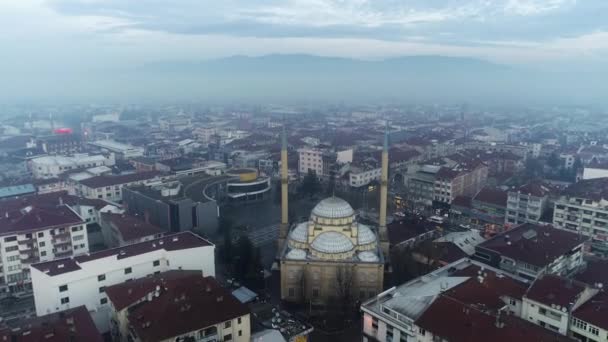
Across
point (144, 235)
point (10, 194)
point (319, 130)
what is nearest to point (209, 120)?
point (319, 130)

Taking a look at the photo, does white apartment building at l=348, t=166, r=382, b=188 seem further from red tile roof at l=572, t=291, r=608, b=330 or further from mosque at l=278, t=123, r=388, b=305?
red tile roof at l=572, t=291, r=608, b=330

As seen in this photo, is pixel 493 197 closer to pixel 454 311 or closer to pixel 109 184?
pixel 454 311

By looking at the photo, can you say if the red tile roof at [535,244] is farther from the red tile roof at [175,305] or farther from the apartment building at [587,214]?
the red tile roof at [175,305]

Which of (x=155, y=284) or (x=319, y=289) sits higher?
(x=155, y=284)

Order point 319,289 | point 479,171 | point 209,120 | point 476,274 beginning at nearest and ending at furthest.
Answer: point 476,274 < point 319,289 < point 479,171 < point 209,120

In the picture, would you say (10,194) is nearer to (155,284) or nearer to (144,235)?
Answer: (144,235)

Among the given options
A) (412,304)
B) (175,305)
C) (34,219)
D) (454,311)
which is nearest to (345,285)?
(412,304)

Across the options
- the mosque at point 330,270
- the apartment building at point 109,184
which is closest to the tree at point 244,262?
the mosque at point 330,270
